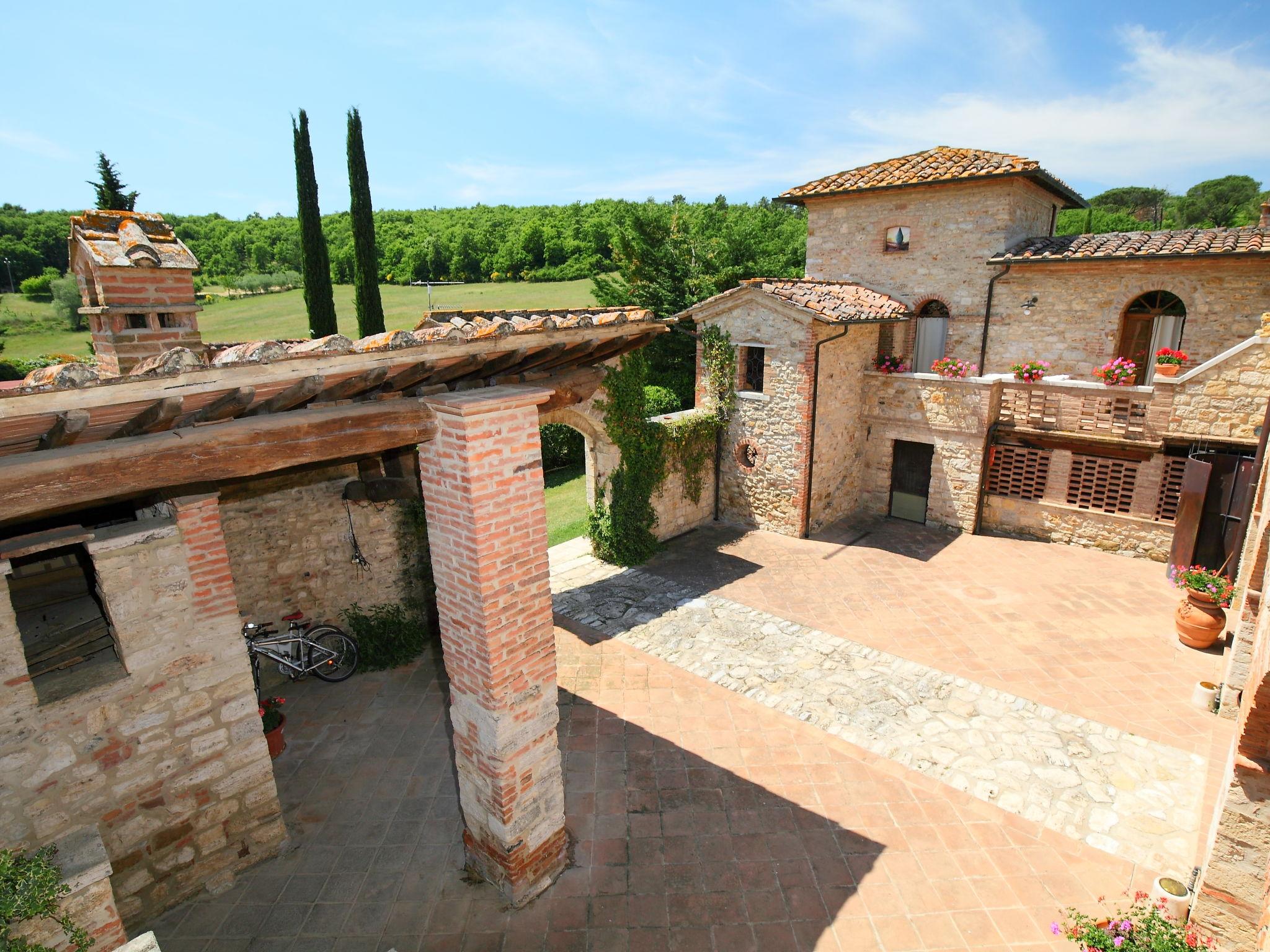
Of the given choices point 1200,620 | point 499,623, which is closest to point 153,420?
point 499,623

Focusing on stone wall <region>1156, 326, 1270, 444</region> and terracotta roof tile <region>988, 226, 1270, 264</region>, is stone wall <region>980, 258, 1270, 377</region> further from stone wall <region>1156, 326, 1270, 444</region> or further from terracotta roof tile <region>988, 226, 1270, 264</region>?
stone wall <region>1156, 326, 1270, 444</region>

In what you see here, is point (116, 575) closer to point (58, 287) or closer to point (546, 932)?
point (546, 932)

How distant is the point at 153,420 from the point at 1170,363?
14.9m

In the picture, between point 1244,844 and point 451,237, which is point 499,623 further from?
point 451,237

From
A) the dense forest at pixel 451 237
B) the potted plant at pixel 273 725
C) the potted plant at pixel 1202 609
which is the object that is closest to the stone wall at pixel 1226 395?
the potted plant at pixel 1202 609

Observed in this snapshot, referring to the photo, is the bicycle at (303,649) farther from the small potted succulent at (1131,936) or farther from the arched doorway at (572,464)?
the small potted succulent at (1131,936)

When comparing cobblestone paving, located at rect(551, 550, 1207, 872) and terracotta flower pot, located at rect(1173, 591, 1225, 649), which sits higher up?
terracotta flower pot, located at rect(1173, 591, 1225, 649)

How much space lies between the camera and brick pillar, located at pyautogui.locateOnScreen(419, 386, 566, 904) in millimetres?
4465

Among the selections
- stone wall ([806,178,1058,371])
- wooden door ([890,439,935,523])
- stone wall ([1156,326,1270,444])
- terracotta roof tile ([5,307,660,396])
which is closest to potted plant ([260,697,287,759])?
terracotta roof tile ([5,307,660,396])

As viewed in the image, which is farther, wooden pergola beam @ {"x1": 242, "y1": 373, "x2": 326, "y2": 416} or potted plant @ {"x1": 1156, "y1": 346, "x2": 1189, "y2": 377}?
potted plant @ {"x1": 1156, "y1": 346, "x2": 1189, "y2": 377}

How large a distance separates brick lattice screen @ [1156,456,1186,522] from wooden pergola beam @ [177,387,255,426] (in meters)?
14.5

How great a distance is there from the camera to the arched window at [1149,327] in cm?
1312

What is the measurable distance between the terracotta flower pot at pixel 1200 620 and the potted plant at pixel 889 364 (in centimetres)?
702

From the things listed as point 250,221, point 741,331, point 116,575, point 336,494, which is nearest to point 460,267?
point 250,221
